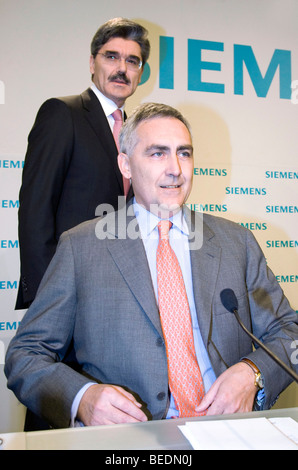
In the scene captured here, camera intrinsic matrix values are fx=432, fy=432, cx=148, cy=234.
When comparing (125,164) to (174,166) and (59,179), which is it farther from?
(59,179)

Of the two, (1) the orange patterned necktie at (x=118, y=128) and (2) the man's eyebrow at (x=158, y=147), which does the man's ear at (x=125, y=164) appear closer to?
(2) the man's eyebrow at (x=158, y=147)

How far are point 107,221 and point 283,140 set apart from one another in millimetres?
2068

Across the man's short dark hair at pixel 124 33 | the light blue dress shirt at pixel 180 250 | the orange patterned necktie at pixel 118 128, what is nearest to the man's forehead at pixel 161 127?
the light blue dress shirt at pixel 180 250

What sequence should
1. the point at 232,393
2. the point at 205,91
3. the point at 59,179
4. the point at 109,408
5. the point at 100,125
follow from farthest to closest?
the point at 205,91 → the point at 100,125 → the point at 59,179 → the point at 232,393 → the point at 109,408

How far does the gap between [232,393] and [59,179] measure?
1.24 meters

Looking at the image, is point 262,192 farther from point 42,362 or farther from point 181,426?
point 181,426

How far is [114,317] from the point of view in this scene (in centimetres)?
143

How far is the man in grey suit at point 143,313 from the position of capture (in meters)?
1.24

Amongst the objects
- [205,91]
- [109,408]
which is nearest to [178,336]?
[109,408]

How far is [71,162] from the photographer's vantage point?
2072 millimetres

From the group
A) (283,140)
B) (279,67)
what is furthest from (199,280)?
(279,67)

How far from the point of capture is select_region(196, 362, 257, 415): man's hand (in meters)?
1.20

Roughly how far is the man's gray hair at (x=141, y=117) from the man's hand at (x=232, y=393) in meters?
0.94

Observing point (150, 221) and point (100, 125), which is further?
point (100, 125)
